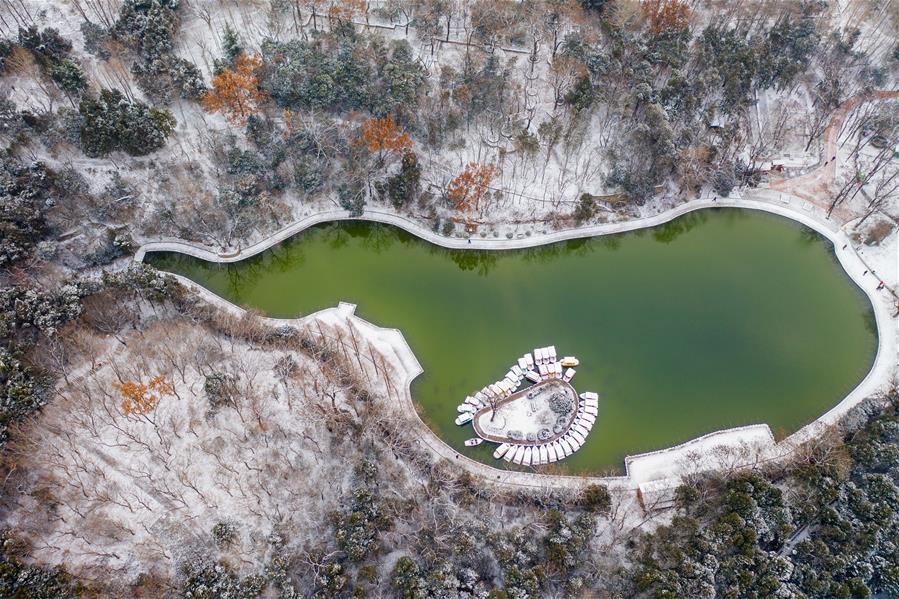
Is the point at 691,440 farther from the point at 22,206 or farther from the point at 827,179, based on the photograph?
the point at 22,206

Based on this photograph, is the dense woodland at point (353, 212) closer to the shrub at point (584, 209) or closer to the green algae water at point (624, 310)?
the shrub at point (584, 209)

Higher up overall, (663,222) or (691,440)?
(663,222)

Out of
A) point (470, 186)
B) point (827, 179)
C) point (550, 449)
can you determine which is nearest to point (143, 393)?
point (550, 449)

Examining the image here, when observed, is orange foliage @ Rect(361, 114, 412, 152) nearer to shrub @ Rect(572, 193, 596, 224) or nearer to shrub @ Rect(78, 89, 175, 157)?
shrub @ Rect(572, 193, 596, 224)

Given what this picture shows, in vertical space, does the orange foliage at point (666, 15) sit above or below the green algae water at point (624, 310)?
above

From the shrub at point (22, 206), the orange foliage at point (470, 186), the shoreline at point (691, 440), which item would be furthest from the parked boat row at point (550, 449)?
the shrub at point (22, 206)

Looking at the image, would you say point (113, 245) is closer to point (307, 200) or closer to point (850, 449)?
point (307, 200)

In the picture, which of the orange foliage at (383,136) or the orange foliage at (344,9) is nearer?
the orange foliage at (383,136)

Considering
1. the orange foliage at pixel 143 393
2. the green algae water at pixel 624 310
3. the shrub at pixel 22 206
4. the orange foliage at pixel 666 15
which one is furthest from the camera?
the orange foliage at pixel 666 15

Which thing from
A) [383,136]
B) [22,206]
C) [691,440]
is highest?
[383,136]
